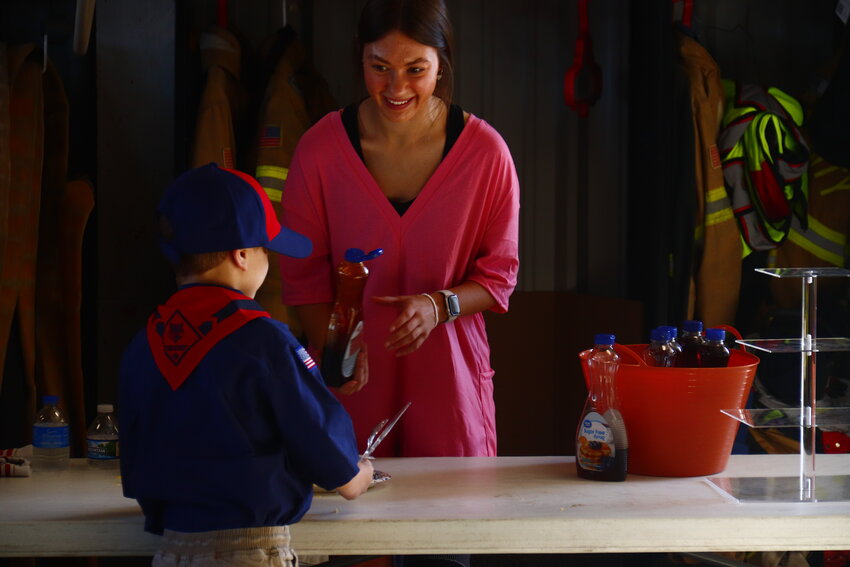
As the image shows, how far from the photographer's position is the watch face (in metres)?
2.27

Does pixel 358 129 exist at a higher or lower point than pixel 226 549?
higher

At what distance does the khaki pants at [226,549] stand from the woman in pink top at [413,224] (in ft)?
2.43

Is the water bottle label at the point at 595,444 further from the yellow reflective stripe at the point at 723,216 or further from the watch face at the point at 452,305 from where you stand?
the yellow reflective stripe at the point at 723,216

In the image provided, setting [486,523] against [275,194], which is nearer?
[486,523]

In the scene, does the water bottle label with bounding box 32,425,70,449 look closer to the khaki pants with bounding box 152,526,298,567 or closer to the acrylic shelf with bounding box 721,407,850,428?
the khaki pants with bounding box 152,526,298,567

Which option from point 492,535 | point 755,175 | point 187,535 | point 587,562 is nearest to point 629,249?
point 755,175

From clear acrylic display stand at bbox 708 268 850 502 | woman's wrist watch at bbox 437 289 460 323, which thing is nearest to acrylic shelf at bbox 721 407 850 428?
clear acrylic display stand at bbox 708 268 850 502

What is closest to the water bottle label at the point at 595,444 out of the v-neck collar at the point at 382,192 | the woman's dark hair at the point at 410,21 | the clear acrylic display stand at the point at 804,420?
the clear acrylic display stand at the point at 804,420

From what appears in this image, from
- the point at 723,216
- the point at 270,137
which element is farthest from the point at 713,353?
the point at 270,137

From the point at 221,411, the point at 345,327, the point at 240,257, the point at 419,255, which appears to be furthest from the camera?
the point at 419,255

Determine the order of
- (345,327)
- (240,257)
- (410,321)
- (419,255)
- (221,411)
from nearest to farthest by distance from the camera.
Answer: (221,411)
(240,257)
(345,327)
(410,321)
(419,255)

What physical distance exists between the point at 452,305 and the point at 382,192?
0.31 m

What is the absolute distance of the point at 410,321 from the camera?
2189 mm

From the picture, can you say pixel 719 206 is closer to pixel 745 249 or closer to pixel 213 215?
pixel 745 249
